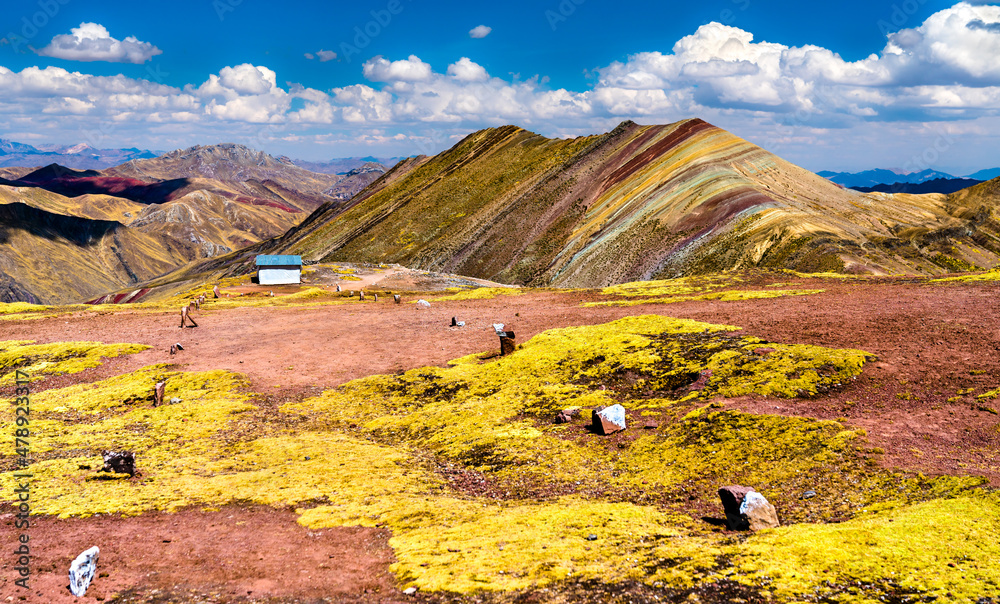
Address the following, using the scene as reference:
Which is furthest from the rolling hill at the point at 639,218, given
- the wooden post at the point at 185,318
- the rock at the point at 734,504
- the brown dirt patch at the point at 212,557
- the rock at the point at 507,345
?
the wooden post at the point at 185,318

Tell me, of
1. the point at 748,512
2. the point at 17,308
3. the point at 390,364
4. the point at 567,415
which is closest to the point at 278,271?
the point at 17,308

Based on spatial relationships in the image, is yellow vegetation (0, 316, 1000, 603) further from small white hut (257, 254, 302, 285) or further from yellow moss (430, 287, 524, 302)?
small white hut (257, 254, 302, 285)

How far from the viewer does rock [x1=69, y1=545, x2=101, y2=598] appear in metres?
10.2

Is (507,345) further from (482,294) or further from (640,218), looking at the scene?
(640,218)

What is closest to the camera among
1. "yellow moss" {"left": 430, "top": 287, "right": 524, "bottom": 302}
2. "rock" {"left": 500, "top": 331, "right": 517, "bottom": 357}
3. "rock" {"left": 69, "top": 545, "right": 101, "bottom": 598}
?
"rock" {"left": 69, "top": 545, "right": 101, "bottom": 598}

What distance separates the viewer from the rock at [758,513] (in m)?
12.1

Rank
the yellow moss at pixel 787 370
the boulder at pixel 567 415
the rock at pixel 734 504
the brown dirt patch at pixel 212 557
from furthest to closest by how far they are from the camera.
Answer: the boulder at pixel 567 415 < the yellow moss at pixel 787 370 < the rock at pixel 734 504 < the brown dirt patch at pixel 212 557

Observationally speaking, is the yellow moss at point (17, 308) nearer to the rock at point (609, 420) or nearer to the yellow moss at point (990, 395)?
the rock at point (609, 420)

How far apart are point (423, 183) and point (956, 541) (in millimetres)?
172410

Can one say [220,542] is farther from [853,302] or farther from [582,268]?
[582,268]

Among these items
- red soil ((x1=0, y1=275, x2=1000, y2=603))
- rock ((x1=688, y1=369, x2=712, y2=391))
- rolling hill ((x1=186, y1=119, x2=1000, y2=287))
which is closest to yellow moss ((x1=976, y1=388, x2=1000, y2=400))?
red soil ((x1=0, y1=275, x2=1000, y2=603))

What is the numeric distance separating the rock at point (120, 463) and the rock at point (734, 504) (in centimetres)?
1751

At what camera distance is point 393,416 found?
2428 centimetres

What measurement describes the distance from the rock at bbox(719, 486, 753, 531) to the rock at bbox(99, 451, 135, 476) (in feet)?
57.4
